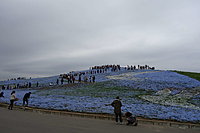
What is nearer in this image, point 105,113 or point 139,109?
point 105,113

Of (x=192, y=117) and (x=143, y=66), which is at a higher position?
Result: (x=143, y=66)

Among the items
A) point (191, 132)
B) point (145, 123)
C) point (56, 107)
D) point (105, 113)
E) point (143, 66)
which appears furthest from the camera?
point (143, 66)

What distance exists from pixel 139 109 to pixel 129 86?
16.9m

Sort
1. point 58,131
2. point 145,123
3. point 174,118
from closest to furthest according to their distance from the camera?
point 58,131
point 145,123
point 174,118

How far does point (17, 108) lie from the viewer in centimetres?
2031

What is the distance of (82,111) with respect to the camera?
58.7 feet

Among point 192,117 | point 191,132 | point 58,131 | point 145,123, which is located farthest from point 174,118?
point 58,131

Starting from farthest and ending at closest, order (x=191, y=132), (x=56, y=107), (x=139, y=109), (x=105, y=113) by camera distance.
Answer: (x=56, y=107) < (x=139, y=109) < (x=105, y=113) < (x=191, y=132)

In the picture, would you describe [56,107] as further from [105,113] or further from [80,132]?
[80,132]

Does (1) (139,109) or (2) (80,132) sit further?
(1) (139,109)

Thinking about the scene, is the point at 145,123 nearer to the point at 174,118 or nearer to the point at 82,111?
the point at 174,118

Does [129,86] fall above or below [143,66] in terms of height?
below

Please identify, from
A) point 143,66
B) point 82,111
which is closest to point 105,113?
point 82,111

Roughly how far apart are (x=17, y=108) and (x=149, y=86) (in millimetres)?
22057
